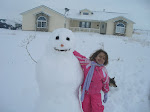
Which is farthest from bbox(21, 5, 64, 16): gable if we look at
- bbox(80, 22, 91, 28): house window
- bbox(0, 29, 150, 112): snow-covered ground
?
bbox(0, 29, 150, 112): snow-covered ground

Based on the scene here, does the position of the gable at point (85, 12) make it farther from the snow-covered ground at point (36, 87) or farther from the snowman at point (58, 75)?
the snowman at point (58, 75)

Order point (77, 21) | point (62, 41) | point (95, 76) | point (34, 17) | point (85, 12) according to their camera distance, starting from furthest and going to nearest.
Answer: point (77, 21) → point (85, 12) → point (34, 17) → point (95, 76) → point (62, 41)

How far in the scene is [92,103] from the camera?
2477 mm

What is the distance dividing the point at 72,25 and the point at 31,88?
2079cm

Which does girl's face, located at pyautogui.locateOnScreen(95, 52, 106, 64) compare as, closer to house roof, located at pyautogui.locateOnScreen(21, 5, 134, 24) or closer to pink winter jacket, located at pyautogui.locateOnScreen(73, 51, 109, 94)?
pink winter jacket, located at pyautogui.locateOnScreen(73, 51, 109, 94)

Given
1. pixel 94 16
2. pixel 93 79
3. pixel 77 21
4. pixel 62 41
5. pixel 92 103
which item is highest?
pixel 94 16

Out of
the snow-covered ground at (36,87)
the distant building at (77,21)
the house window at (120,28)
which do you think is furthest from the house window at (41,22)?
the snow-covered ground at (36,87)

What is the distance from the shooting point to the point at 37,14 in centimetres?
2072

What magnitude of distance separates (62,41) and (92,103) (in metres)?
1.17

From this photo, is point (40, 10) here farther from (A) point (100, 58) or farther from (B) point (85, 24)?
(A) point (100, 58)

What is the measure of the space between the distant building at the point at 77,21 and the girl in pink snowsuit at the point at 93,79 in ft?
58.8

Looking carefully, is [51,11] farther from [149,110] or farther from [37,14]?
[149,110]

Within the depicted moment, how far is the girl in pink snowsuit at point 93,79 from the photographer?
2354mm

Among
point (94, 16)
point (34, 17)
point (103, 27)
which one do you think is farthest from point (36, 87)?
point (103, 27)
